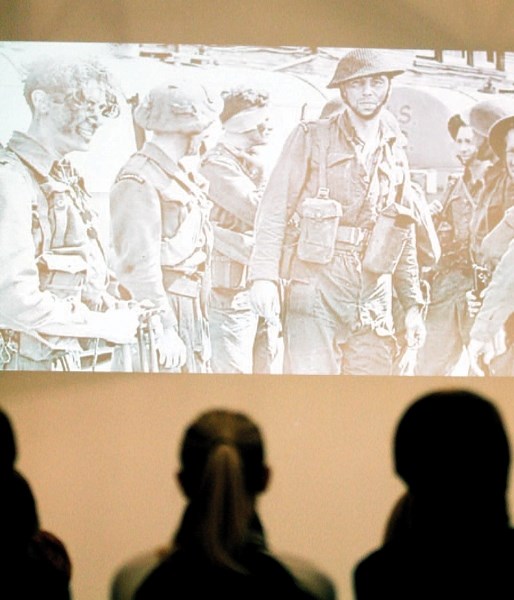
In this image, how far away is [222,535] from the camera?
67.5 inches

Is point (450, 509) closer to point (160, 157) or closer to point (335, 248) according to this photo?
point (335, 248)

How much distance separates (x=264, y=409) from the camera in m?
4.02

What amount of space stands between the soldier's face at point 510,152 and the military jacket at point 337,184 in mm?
418

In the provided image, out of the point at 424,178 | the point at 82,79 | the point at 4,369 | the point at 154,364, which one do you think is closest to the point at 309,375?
the point at 154,364

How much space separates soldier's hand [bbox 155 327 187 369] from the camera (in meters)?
3.93

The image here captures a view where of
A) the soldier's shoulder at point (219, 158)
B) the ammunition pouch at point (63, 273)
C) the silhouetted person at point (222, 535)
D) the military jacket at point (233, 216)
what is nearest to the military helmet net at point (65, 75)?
the soldier's shoulder at point (219, 158)

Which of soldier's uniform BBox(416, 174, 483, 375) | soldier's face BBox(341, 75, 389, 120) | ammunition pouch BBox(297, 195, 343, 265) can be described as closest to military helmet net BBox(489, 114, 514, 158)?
soldier's uniform BBox(416, 174, 483, 375)

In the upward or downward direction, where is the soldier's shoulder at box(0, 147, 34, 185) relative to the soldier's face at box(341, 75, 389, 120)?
downward

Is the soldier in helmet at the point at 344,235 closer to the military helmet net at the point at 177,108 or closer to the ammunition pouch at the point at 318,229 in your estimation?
the ammunition pouch at the point at 318,229

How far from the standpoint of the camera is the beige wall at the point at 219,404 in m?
3.95

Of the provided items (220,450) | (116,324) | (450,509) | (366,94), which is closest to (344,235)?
(366,94)

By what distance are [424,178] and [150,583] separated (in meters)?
2.63

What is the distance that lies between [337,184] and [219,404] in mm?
1036

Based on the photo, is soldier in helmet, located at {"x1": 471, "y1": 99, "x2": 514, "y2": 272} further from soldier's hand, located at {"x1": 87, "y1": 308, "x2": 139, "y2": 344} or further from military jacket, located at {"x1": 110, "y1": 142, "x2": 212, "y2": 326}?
soldier's hand, located at {"x1": 87, "y1": 308, "x2": 139, "y2": 344}
